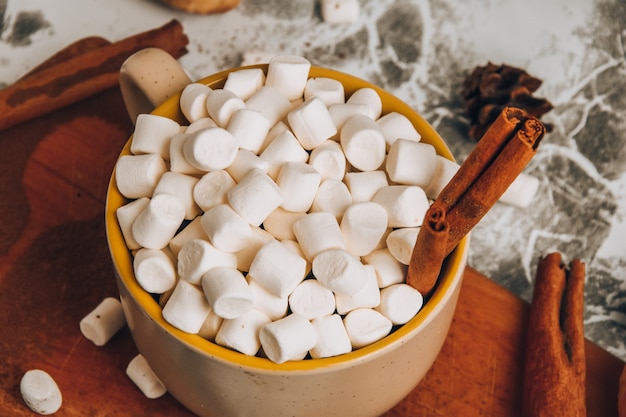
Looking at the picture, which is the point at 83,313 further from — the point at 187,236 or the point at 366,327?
the point at 366,327

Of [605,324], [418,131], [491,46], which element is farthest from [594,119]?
[418,131]

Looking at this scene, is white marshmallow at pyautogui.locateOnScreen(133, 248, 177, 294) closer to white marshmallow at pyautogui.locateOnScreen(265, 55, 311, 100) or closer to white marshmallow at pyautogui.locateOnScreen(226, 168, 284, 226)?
white marshmallow at pyautogui.locateOnScreen(226, 168, 284, 226)

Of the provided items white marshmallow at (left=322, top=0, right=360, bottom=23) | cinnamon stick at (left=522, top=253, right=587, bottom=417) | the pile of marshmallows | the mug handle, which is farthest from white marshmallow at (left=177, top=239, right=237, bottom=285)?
white marshmallow at (left=322, top=0, right=360, bottom=23)

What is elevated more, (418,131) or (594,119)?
(418,131)

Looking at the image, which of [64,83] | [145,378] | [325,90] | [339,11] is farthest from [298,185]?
[339,11]

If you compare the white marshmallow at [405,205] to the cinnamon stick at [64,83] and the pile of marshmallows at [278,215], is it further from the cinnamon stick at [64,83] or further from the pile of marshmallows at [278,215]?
the cinnamon stick at [64,83]

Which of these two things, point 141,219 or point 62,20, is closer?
point 141,219

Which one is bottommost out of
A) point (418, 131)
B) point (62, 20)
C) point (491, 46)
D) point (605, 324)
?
point (62, 20)

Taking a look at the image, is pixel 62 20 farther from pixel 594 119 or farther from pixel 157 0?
Answer: pixel 594 119
